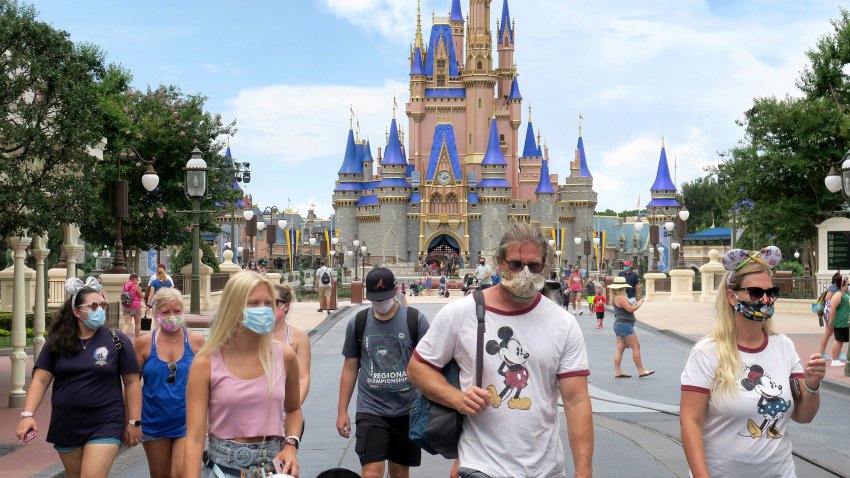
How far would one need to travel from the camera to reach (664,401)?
44.1ft

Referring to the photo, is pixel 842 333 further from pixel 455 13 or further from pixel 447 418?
pixel 455 13

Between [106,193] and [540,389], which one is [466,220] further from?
[540,389]

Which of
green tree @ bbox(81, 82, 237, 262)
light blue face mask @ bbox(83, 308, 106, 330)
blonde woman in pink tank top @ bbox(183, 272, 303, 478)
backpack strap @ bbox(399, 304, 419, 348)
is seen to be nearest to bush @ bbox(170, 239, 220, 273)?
green tree @ bbox(81, 82, 237, 262)

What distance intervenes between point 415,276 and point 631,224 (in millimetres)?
53050

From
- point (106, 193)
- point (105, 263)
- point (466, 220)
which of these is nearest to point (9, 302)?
point (106, 193)

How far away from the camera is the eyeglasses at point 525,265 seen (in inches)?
174

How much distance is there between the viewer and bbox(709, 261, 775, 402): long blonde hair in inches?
173

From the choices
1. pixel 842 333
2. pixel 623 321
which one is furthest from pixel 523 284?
pixel 842 333

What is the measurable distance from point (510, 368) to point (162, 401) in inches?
112

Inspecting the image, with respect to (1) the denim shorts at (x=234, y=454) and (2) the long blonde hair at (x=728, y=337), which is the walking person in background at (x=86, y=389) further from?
(2) the long blonde hair at (x=728, y=337)

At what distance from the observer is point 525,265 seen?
441cm

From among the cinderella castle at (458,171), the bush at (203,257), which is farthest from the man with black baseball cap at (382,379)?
the cinderella castle at (458,171)

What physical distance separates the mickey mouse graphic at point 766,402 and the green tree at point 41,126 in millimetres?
9820

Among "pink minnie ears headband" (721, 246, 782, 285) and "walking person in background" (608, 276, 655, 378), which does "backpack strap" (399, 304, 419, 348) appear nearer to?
"pink minnie ears headband" (721, 246, 782, 285)
